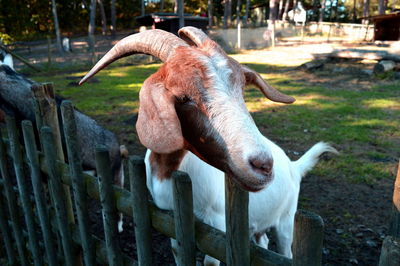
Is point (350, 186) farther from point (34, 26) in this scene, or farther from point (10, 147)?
point (34, 26)

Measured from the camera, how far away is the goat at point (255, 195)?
2064mm

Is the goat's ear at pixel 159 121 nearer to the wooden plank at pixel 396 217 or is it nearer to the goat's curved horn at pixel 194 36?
the goat's curved horn at pixel 194 36

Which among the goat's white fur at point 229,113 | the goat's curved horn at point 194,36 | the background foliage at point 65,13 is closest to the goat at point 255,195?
the goat's white fur at point 229,113

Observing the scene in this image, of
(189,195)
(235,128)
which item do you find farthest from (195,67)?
(189,195)

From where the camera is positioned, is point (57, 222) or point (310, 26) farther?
point (310, 26)

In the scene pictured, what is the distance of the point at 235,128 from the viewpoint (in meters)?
1.38

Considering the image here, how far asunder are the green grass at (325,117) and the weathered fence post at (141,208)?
3349 mm

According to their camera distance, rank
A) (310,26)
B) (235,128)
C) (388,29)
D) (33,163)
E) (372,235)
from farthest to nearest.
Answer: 1. (310,26)
2. (388,29)
3. (372,235)
4. (33,163)
5. (235,128)

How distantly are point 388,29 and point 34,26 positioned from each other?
29638 mm

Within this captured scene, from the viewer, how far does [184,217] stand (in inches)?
56.1

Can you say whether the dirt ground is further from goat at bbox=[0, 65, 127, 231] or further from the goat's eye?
the goat's eye

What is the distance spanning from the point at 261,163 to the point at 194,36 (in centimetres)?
90

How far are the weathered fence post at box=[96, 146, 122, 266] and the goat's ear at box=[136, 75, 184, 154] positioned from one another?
37 cm

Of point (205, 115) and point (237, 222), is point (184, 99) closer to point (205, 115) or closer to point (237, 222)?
point (205, 115)
